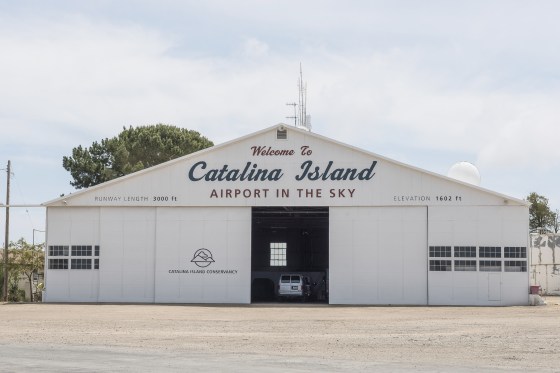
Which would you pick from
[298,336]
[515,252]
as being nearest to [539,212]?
[515,252]

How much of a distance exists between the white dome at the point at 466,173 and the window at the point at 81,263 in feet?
64.1

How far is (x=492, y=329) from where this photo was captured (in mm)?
28281

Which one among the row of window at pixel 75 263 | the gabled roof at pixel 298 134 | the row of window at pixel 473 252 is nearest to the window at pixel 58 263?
the row of window at pixel 75 263

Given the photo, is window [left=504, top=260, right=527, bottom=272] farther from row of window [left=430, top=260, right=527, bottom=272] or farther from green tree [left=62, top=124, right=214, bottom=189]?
green tree [left=62, top=124, right=214, bottom=189]

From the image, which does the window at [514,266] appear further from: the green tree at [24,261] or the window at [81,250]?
the green tree at [24,261]

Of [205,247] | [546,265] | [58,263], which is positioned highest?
[205,247]

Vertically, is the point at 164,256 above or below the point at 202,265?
above

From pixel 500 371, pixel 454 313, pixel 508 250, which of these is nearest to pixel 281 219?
pixel 508 250

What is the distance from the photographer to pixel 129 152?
81250mm

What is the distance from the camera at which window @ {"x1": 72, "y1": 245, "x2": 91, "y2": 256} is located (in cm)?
4422

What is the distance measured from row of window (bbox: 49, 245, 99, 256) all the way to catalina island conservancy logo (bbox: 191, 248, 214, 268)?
494 centimetres

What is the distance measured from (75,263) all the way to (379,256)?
49.1 ft

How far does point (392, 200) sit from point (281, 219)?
1518 centimetres

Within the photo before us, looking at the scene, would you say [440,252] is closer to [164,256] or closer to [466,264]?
[466,264]
